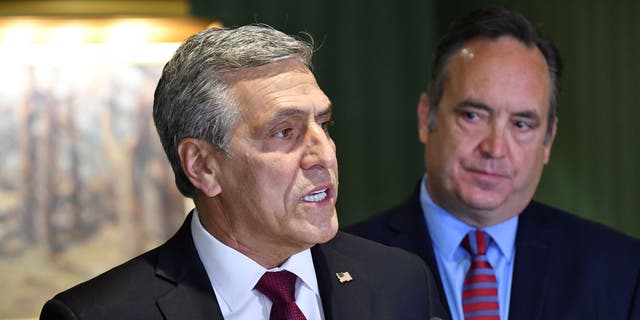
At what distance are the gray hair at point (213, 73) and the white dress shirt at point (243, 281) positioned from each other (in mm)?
212

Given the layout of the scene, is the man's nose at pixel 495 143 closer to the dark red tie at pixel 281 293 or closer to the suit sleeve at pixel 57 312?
the dark red tie at pixel 281 293

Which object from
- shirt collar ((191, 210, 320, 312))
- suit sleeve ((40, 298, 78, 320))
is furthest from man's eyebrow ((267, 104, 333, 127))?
suit sleeve ((40, 298, 78, 320))

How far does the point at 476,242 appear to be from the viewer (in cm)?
292

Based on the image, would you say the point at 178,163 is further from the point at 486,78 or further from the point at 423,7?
the point at 423,7

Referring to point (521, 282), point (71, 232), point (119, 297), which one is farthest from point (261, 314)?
point (71, 232)

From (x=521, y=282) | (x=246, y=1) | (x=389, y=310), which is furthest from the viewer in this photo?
(x=246, y=1)

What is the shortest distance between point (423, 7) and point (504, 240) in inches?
96.2

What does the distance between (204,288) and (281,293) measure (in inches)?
6.0

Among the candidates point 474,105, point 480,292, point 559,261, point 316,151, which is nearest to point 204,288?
point 316,151

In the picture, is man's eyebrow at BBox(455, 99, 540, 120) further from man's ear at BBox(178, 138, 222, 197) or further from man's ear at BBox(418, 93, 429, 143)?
man's ear at BBox(178, 138, 222, 197)

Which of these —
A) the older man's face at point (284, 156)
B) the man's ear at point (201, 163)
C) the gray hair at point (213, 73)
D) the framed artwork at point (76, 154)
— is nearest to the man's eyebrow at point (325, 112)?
the older man's face at point (284, 156)

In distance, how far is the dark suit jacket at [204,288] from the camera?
2213 millimetres

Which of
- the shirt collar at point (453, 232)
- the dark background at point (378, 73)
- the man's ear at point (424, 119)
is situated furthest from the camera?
the dark background at point (378, 73)

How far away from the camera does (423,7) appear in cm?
522
